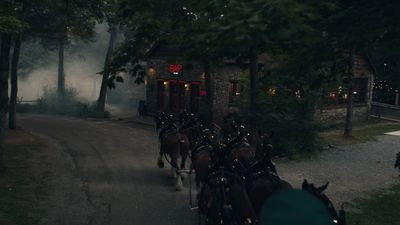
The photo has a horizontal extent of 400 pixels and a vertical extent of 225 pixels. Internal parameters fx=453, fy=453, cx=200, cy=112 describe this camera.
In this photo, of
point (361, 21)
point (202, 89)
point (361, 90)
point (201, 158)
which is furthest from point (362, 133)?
point (361, 21)

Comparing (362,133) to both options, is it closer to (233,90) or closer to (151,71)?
(233,90)

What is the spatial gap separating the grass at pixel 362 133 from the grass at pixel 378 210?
787cm

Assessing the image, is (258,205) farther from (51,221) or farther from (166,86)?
(166,86)

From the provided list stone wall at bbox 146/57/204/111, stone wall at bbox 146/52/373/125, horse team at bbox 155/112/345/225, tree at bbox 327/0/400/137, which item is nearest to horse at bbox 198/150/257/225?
horse team at bbox 155/112/345/225

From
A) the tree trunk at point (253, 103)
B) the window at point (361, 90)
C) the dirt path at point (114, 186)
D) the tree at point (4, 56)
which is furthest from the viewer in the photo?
the window at point (361, 90)

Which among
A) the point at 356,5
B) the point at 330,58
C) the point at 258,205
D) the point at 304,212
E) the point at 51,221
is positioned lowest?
the point at 51,221

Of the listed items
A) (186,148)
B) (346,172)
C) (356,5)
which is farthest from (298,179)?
(356,5)

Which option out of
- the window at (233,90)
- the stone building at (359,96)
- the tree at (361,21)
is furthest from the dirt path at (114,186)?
the stone building at (359,96)

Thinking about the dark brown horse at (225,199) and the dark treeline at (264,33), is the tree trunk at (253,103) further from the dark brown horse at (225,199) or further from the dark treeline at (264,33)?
the dark brown horse at (225,199)

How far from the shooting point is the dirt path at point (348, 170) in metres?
13.8

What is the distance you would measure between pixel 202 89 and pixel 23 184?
1742cm

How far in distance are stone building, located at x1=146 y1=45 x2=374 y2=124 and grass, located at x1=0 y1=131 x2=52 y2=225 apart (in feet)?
37.1

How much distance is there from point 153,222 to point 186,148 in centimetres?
364

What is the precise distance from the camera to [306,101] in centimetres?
1880
